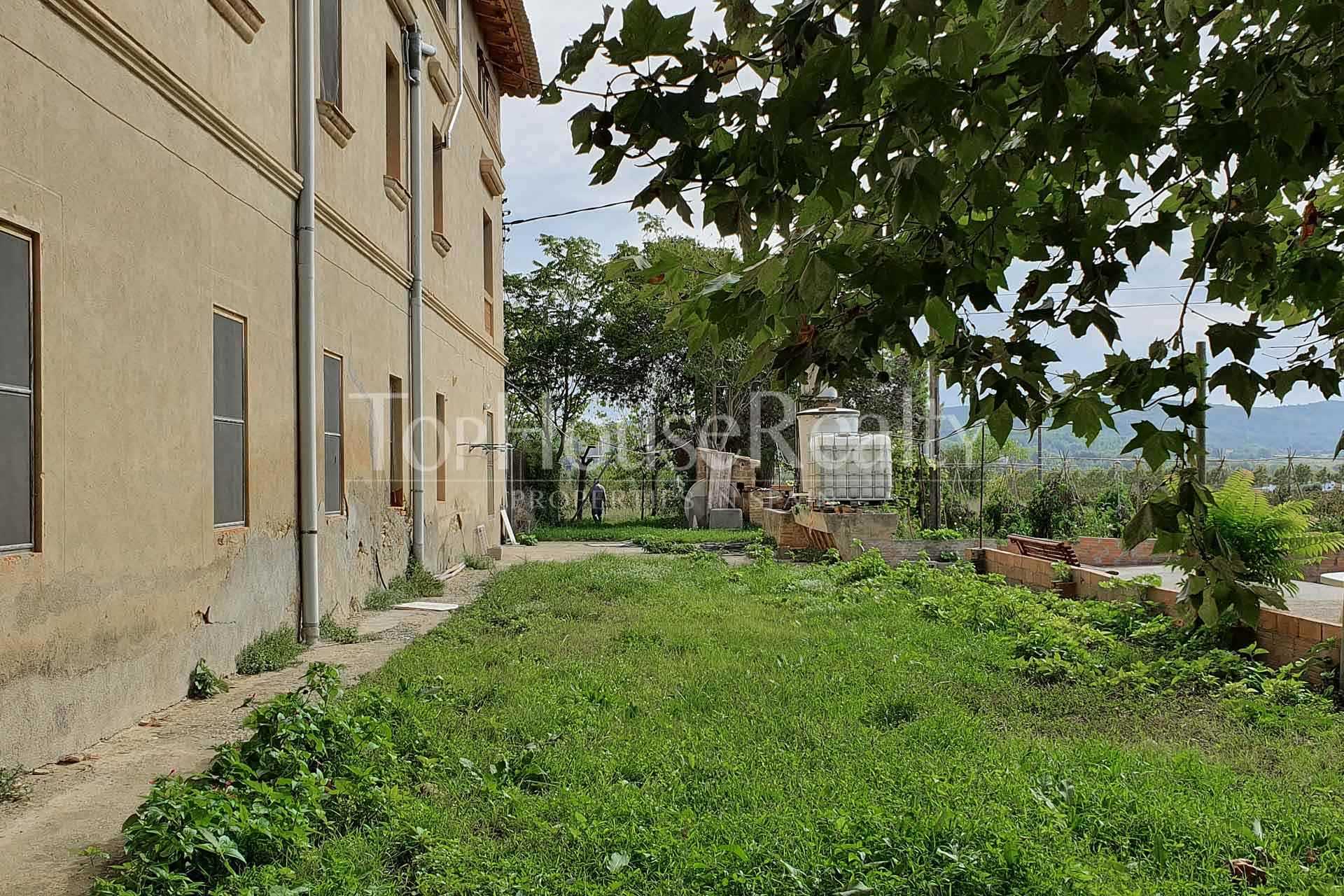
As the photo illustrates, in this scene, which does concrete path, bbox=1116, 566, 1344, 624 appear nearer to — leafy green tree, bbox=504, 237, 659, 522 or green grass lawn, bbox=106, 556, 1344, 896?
green grass lawn, bbox=106, 556, 1344, 896

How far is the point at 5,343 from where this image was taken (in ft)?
13.3

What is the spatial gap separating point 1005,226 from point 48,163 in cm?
437

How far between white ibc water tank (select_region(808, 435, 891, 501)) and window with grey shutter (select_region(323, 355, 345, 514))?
27.0 ft

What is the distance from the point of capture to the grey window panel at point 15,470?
4.04 meters

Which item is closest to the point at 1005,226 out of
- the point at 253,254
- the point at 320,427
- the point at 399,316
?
the point at 253,254

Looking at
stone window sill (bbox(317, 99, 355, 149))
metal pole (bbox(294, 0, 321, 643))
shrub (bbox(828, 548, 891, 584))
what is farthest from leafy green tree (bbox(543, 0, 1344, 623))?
shrub (bbox(828, 548, 891, 584))

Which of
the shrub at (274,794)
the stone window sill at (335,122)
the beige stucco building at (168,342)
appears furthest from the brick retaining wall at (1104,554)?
the shrub at (274,794)

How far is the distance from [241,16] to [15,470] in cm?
373

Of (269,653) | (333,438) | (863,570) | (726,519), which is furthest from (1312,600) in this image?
(726,519)

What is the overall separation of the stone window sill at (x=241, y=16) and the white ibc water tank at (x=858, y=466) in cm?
1026

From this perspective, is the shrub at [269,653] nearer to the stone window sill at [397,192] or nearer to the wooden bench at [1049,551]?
the stone window sill at [397,192]

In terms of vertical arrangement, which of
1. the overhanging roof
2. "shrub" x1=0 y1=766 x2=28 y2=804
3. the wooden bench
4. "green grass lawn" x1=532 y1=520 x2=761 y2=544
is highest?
the overhanging roof

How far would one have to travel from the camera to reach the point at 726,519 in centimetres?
2358

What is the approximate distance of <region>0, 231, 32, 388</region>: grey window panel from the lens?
4.04 m
